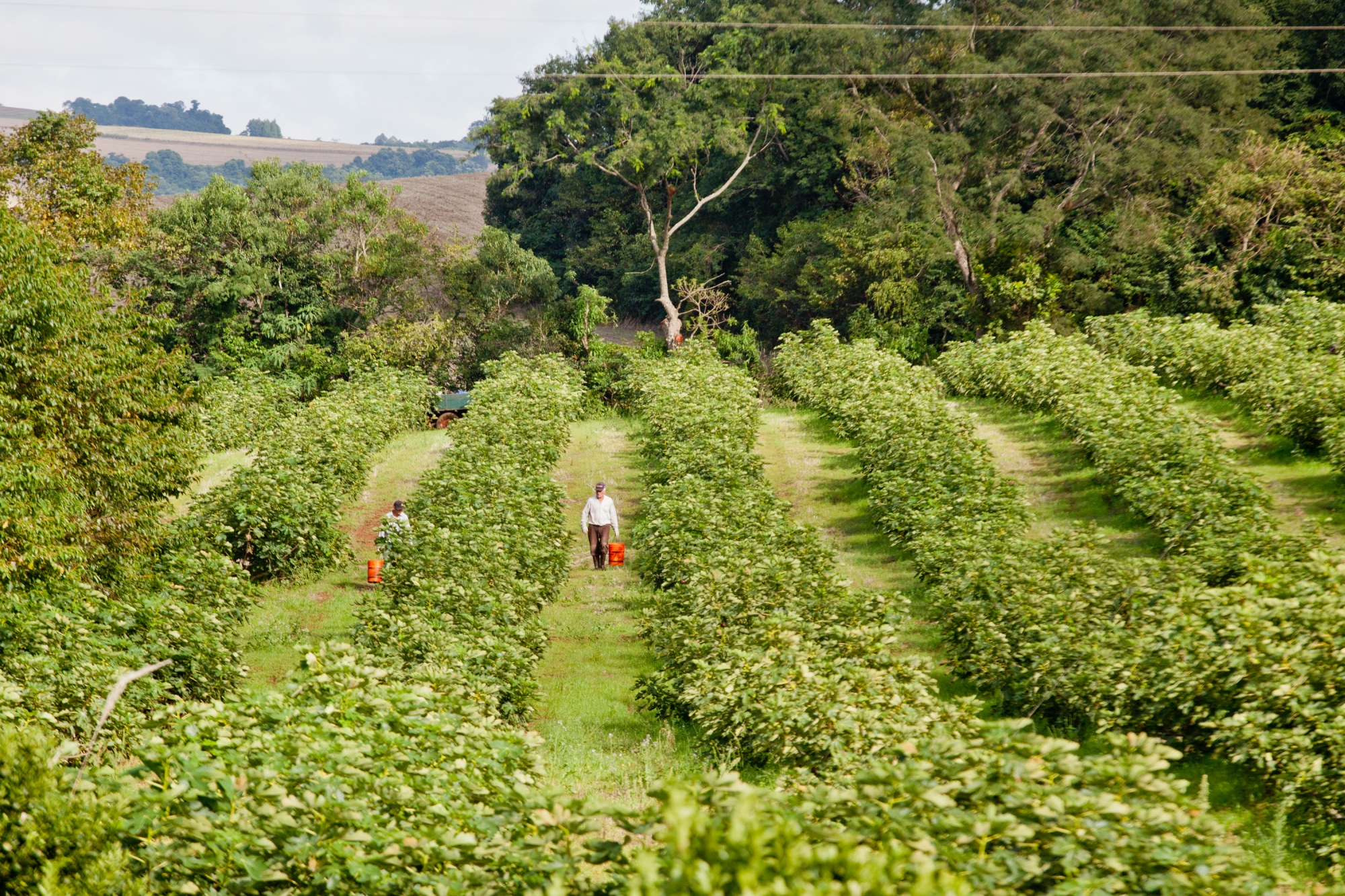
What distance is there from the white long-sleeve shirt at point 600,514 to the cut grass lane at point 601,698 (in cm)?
77

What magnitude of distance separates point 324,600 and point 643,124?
28.2m

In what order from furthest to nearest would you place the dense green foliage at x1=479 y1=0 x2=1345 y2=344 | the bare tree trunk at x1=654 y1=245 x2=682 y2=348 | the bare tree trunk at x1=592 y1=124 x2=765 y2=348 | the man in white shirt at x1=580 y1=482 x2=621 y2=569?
the bare tree trunk at x1=592 y1=124 x2=765 y2=348 < the bare tree trunk at x1=654 y1=245 x2=682 y2=348 < the dense green foliage at x1=479 y1=0 x2=1345 y2=344 < the man in white shirt at x1=580 y1=482 x2=621 y2=569

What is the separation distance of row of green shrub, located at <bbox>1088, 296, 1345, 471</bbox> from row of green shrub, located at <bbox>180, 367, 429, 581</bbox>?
15026 millimetres

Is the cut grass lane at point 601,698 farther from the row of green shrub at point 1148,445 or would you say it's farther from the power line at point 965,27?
the power line at point 965,27

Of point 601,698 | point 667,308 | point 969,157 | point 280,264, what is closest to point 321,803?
point 601,698

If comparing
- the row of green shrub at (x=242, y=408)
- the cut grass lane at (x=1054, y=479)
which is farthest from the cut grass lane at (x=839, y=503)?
the row of green shrub at (x=242, y=408)

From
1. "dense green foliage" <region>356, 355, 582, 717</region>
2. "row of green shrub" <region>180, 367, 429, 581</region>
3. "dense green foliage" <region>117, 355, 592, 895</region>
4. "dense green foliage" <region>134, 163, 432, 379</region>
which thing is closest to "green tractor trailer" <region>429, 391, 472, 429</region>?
"dense green foliage" <region>134, 163, 432, 379</region>

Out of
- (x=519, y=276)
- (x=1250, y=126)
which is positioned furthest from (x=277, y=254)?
(x=1250, y=126)

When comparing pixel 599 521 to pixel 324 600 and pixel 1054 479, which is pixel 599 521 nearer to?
pixel 324 600

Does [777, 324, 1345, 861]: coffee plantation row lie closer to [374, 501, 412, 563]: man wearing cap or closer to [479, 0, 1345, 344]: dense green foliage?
[374, 501, 412, 563]: man wearing cap

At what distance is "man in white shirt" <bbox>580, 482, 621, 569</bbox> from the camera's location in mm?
17156

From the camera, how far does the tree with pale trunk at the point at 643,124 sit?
39.3 m

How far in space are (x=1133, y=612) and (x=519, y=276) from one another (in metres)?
31.0

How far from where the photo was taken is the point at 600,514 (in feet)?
56.3
